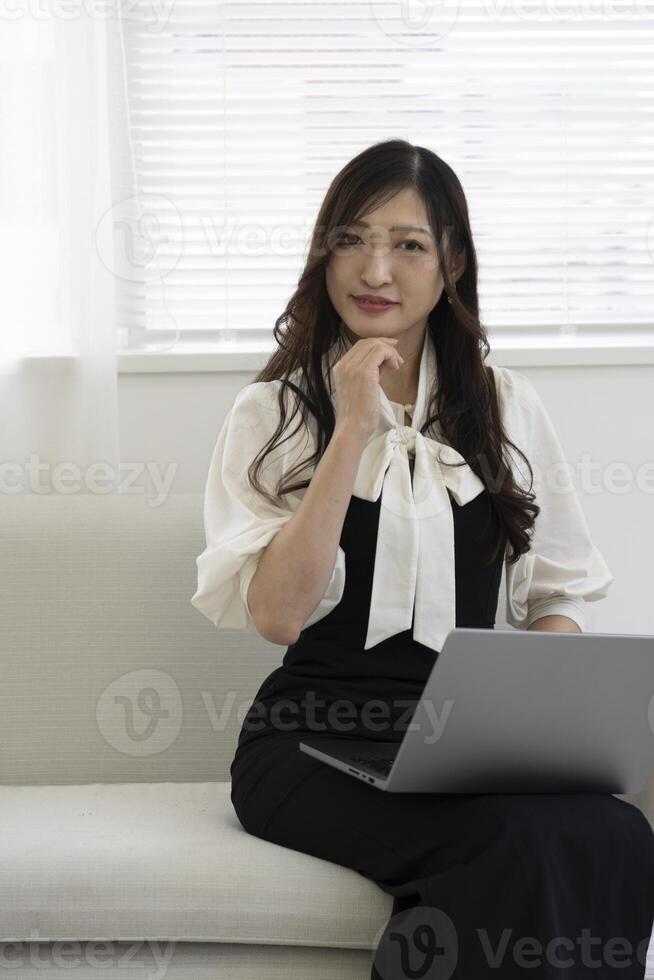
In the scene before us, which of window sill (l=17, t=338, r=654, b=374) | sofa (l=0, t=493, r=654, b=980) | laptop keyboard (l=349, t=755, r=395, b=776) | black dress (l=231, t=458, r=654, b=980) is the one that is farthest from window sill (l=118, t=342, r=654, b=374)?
laptop keyboard (l=349, t=755, r=395, b=776)

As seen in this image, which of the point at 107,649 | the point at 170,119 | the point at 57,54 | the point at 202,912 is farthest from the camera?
Answer: the point at 170,119

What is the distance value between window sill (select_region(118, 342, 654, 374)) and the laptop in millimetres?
986

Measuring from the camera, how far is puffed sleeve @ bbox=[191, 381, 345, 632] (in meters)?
1.51

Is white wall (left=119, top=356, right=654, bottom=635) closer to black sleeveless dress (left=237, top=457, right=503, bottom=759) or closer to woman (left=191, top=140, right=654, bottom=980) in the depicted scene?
woman (left=191, top=140, right=654, bottom=980)

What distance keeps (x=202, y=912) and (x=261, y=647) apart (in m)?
0.58

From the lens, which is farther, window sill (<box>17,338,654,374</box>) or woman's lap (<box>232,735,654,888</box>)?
window sill (<box>17,338,654,374</box>)

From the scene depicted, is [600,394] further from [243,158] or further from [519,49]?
[243,158]

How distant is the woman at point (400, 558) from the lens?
1213 mm

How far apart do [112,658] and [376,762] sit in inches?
24.5

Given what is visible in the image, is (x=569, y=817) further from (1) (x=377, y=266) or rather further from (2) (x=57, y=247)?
(2) (x=57, y=247)

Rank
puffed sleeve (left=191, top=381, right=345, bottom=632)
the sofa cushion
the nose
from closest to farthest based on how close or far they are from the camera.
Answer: the sofa cushion
puffed sleeve (left=191, top=381, right=345, bottom=632)
the nose

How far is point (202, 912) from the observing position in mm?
1334

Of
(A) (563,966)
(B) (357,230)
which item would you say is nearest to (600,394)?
(B) (357,230)

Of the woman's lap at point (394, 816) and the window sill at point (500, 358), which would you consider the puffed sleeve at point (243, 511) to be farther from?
the window sill at point (500, 358)
